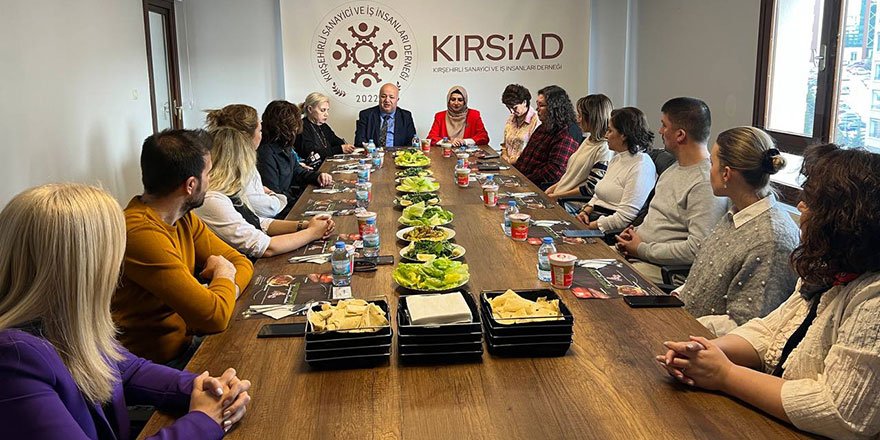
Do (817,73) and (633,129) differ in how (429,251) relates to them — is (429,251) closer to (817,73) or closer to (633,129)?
(633,129)

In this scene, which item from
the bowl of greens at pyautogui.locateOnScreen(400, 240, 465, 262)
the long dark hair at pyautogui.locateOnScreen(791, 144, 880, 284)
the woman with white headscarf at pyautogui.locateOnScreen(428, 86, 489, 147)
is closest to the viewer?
the long dark hair at pyautogui.locateOnScreen(791, 144, 880, 284)

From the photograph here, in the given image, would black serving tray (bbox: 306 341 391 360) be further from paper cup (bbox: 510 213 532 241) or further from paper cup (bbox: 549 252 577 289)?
paper cup (bbox: 510 213 532 241)

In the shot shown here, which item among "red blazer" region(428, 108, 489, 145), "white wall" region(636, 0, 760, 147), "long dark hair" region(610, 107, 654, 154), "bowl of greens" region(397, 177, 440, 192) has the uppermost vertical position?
"white wall" region(636, 0, 760, 147)

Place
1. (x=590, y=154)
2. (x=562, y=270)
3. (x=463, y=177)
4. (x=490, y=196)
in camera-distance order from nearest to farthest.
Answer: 1. (x=562, y=270)
2. (x=490, y=196)
3. (x=463, y=177)
4. (x=590, y=154)

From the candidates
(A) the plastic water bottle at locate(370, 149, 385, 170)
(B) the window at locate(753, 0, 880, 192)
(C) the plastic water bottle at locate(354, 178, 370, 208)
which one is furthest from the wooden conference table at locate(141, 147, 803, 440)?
(A) the plastic water bottle at locate(370, 149, 385, 170)

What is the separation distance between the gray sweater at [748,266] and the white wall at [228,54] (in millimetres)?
6002

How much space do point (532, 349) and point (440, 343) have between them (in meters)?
0.21

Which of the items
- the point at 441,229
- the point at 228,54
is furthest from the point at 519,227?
the point at 228,54

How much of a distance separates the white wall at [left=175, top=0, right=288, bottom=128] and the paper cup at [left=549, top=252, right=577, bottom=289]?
5.93 metres

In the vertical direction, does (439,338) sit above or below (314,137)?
below

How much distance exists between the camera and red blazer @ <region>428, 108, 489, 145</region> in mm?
6551

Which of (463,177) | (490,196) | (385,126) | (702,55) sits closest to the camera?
(490,196)

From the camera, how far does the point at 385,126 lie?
658 centimetres

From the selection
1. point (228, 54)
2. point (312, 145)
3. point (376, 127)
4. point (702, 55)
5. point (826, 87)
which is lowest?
point (312, 145)
